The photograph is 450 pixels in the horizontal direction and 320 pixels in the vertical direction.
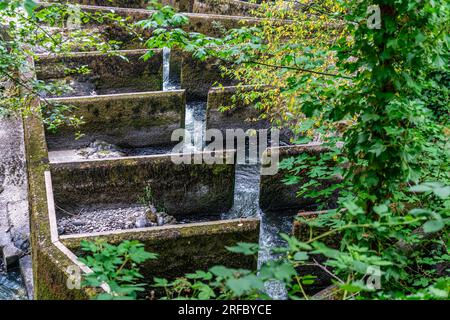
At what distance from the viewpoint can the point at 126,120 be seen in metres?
7.34

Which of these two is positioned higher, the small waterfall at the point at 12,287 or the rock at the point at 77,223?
the rock at the point at 77,223

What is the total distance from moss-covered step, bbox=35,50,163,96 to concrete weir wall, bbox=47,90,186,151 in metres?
1.12

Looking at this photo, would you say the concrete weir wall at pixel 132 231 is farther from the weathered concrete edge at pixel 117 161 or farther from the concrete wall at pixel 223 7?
the concrete wall at pixel 223 7

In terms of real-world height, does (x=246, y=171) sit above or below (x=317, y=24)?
below

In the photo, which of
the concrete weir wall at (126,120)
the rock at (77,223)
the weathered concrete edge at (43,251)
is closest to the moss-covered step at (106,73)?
the concrete weir wall at (126,120)

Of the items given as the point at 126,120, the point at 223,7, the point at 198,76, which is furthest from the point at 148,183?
the point at 223,7

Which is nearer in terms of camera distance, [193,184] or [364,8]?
[364,8]

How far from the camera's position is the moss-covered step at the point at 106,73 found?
7906mm

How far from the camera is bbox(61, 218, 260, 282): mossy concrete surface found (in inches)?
162

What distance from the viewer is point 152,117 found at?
751cm

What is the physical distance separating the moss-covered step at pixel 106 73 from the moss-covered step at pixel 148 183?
310 cm

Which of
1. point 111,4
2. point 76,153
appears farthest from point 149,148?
point 111,4

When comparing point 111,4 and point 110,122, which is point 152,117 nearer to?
point 110,122

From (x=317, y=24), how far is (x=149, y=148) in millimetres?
4264
